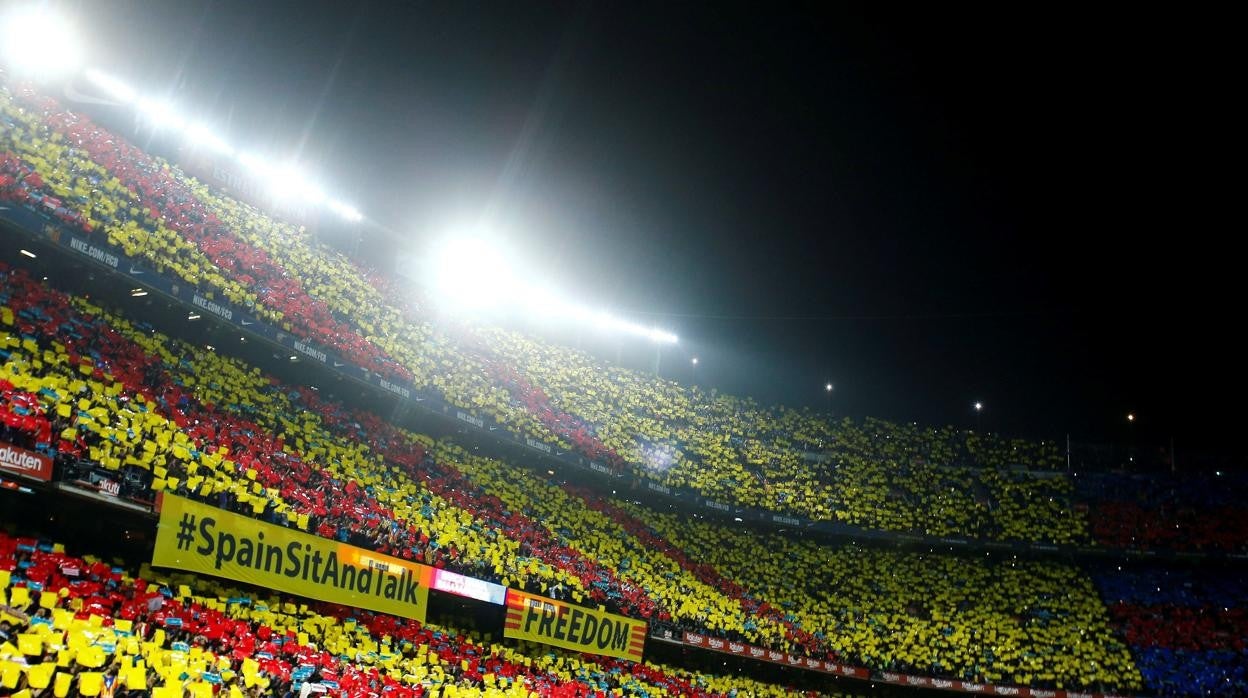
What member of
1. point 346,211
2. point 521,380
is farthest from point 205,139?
point 521,380

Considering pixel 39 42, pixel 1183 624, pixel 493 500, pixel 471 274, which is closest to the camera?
pixel 39 42

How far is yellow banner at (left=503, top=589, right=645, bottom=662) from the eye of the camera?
23.9 m

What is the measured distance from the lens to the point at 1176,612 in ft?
117

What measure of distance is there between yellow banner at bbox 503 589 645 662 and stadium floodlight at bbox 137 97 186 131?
22.0 m

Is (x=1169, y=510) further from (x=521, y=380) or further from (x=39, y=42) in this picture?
(x=39, y=42)

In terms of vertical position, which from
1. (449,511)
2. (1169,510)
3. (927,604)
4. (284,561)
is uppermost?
(1169,510)

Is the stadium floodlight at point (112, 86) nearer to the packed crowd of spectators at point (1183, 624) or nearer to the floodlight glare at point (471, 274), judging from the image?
the floodlight glare at point (471, 274)

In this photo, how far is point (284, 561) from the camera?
61.3 ft

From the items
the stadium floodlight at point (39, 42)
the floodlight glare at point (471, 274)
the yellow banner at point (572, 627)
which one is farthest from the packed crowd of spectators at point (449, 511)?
the floodlight glare at point (471, 274)

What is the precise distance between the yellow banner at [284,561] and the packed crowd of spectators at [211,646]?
0.71 metres

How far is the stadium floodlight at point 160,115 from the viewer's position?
28547 mm

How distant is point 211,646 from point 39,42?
70.2 feet

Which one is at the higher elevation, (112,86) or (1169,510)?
(112,86)

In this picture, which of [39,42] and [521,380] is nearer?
[39,42]
